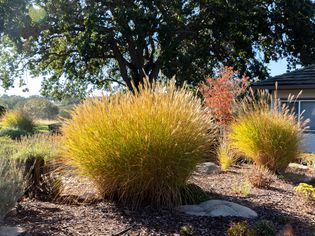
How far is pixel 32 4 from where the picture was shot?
60.2 feet

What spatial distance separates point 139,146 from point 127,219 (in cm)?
84

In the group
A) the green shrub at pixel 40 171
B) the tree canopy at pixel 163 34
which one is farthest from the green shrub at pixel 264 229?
the tree canopy at pixel 163 34

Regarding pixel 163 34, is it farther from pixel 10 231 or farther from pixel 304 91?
pixel 10 231

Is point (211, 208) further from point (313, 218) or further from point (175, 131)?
point (313, 218)

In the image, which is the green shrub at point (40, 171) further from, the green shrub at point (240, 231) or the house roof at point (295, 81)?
the house roof at point (295, 81)

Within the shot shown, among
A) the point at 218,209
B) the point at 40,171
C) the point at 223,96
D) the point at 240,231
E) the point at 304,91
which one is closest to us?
the point at 240,231

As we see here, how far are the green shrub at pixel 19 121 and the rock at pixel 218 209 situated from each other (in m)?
15.8

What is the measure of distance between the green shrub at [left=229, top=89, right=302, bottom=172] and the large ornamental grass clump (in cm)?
375

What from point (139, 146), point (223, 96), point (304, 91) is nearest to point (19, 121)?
point (223, 96)

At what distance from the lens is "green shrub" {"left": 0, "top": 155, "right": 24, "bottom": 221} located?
13.5 ft

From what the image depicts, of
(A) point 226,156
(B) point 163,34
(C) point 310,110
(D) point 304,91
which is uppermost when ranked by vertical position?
(B) point 163,34

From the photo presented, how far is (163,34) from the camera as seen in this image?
18.2 metres

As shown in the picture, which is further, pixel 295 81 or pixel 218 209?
pixel 295 81

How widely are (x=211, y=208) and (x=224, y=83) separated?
33.1 ft
